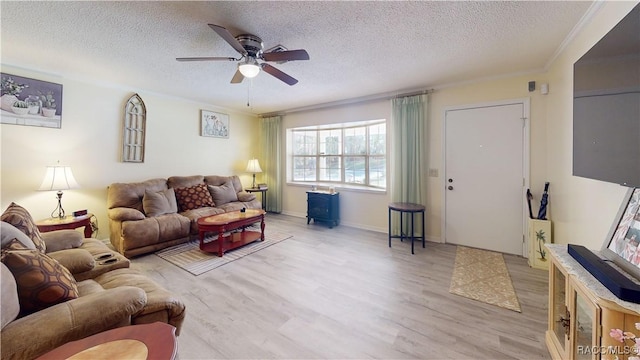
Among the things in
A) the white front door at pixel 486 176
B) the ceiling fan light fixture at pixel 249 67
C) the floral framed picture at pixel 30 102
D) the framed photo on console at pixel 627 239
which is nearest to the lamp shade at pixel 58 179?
the floral framed picture at pixel 30 102

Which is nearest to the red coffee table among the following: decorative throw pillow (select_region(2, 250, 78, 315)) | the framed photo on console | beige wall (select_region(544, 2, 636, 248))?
decorative throw pillow (select_region(2, 250, 78, 315))

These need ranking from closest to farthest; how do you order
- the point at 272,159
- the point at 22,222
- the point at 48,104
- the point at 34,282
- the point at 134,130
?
the point at 34,282 < the point at 22,222 < the point at 48,104 < the point at 134,130 < the point at 272,159

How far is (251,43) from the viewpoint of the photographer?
2.19 m

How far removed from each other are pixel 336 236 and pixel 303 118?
2.66 metres

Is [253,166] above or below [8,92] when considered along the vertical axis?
below

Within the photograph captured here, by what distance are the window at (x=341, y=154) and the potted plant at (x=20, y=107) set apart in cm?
392

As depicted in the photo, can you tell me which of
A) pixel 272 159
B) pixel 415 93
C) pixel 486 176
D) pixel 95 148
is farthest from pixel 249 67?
pixel 272 159

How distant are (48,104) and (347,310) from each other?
14.6 ft

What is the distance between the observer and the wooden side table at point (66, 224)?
2717 millimetres

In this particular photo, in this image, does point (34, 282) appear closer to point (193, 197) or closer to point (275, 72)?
point (275, 72)

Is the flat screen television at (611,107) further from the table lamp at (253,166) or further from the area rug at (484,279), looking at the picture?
the table lamp at (253,166)

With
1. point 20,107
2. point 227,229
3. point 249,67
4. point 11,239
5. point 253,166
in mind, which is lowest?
point 227,229

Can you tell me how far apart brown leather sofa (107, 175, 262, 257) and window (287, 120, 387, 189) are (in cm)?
156

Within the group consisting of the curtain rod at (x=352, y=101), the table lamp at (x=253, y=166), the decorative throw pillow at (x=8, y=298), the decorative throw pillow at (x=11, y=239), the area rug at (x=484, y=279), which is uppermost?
the curtain rod at (x=352, y=101)
